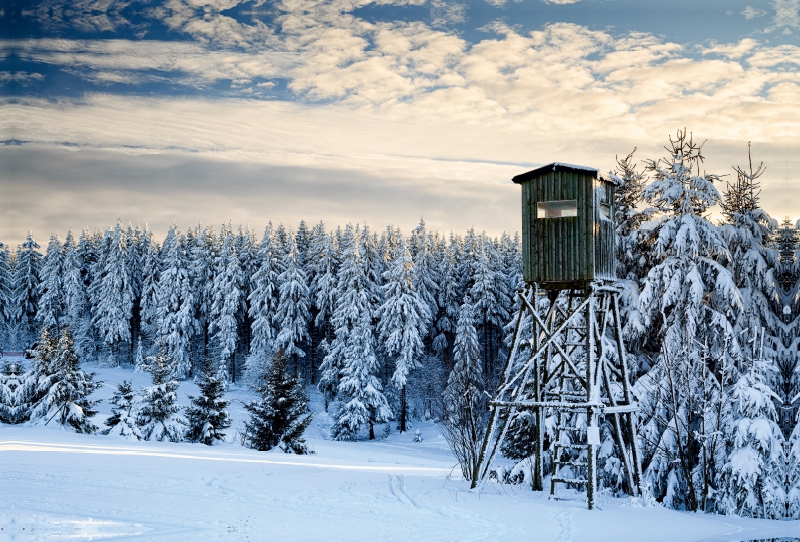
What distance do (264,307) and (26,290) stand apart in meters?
28.8

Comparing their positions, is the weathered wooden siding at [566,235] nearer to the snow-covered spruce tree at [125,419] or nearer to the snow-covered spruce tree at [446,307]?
the snow-covered spruce tree at [125,419]

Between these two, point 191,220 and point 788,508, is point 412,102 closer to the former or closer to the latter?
point 788,508

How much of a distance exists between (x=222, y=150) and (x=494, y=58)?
8011 mm

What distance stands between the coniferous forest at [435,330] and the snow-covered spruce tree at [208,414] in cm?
7

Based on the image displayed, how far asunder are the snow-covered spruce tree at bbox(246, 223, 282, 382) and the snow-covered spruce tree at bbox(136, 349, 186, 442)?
20.7 metres

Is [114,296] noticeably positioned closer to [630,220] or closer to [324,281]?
[324,281]

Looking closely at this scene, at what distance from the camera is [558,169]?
55.3 feet

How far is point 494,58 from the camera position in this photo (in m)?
17.1

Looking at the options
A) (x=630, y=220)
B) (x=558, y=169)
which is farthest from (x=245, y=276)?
(x=558, y=169)

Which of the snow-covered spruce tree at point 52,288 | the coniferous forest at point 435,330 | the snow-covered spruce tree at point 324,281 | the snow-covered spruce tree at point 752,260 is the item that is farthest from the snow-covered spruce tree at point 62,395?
the snow-covered spruce tree at point 52,288

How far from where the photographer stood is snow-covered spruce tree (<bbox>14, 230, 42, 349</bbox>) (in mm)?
65688

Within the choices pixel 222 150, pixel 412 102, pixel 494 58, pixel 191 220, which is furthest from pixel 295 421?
pixel 191 220

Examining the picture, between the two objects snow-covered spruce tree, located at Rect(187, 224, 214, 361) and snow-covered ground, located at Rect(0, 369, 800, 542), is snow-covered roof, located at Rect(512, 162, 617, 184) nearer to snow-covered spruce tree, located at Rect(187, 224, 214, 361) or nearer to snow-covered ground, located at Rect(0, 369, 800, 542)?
snow-covered ground, located at Rect(0, 369, 800, 542)

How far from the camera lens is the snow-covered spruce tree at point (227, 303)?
5472cm
